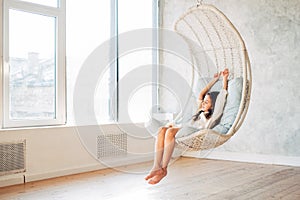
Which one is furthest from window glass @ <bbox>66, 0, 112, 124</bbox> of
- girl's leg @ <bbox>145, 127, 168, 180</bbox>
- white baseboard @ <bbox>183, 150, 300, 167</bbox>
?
girl's leg @ <bbox>145, 127, 168, 180</bbox>

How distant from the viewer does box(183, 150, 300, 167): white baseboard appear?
4820mm

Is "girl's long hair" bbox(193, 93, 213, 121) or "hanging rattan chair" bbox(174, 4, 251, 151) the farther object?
"girl's long hair" bbox(193, 93, 213, 121)

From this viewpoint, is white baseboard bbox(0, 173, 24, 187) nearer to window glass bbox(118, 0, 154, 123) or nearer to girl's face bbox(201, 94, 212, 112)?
window glass bbox(118, 0, 154, 123)

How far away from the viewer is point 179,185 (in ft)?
12.2

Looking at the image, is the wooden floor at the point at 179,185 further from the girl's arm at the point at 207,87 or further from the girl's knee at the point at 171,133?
the girl's arm at the point at 207,87

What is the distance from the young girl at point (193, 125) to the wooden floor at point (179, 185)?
0.28 meters

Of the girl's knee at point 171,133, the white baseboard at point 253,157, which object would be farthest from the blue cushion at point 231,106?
the white baseboard at point 253,157

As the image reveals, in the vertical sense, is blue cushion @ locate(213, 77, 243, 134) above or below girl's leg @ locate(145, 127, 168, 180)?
above

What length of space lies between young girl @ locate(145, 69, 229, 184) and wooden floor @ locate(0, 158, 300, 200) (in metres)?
0.28

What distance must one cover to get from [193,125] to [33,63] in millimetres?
1916

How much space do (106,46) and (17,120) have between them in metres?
1.65

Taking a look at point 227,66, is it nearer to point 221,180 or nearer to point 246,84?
point 246,84

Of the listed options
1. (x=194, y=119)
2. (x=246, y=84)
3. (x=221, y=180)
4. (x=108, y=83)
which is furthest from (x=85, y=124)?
(x=246, y=84)

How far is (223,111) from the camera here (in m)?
3.56
